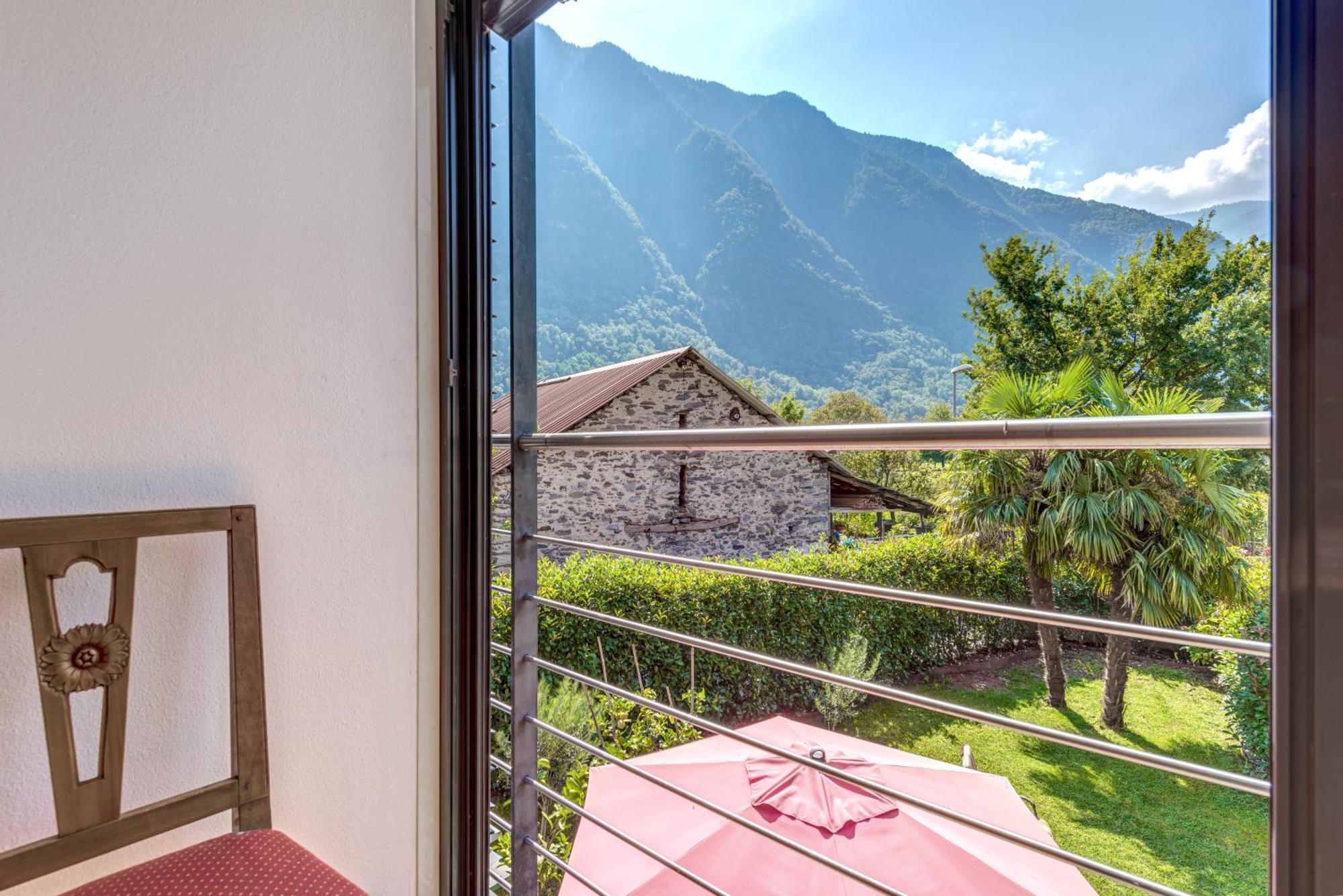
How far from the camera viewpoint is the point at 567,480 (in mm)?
3441

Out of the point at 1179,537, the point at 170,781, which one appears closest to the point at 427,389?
the point at 170,781

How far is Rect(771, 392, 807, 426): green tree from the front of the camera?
1751 millimetres

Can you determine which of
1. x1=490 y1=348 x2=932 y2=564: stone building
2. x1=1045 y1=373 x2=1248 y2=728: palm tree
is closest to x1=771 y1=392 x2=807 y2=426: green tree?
x1=490 y1=348 x2=932 y2=564: stone building

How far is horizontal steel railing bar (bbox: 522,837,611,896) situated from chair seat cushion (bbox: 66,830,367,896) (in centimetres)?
40

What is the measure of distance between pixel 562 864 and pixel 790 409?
4.66ft

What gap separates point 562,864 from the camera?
101 centimetres

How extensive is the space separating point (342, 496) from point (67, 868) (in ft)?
1.62

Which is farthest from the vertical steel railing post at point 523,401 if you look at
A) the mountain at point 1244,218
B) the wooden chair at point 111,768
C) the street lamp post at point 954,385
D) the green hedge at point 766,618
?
the green hedge at point 766,618

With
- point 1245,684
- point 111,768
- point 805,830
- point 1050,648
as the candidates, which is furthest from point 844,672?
point 111,768

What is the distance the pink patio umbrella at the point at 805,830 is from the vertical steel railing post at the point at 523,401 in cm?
81

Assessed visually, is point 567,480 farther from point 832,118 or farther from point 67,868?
point 67,868

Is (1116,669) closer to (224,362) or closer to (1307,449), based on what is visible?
(1307,449)

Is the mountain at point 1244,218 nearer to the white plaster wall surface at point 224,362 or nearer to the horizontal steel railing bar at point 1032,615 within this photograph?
the horizontal steel railing bar at point 1032,615

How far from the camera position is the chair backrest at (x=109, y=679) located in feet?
2.05
